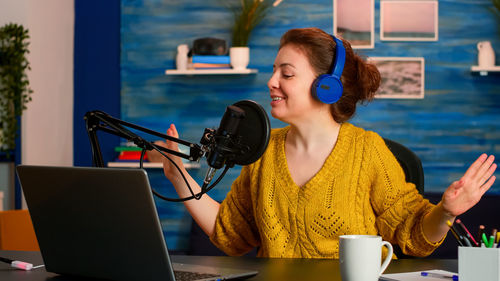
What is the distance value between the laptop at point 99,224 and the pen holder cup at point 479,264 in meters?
0.42

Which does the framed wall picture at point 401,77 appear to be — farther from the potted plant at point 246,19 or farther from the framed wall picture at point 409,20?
→ the potted plant at point 246,19

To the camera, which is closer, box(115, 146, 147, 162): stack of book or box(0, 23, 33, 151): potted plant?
box(0, 23, 33, 151): potted plant

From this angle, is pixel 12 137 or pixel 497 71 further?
pixel 497 71

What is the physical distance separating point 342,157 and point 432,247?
365 mm

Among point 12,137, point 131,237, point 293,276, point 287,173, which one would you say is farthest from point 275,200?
point 12,137

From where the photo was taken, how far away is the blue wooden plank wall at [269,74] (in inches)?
143

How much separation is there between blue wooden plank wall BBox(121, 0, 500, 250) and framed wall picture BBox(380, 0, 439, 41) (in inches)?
1.5

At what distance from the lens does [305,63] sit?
1793 mm

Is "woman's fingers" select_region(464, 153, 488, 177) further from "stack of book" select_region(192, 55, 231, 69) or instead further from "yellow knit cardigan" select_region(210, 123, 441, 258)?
"stack of book" select_region(192, 55, 231, 69)

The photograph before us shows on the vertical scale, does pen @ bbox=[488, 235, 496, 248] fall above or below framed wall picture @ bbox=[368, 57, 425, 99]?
below

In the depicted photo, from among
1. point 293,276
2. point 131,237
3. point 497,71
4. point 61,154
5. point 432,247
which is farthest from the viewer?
point 61,154

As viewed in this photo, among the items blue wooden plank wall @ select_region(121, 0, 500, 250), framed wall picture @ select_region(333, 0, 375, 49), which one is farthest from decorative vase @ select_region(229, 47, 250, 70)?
framed wall picture @ select_region(333, 0, 375, 49)

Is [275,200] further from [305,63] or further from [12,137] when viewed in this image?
[12,137]

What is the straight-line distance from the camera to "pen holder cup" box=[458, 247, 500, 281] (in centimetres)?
99
